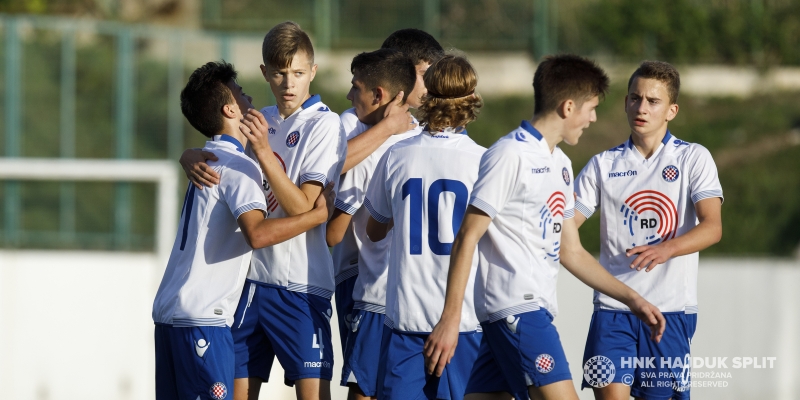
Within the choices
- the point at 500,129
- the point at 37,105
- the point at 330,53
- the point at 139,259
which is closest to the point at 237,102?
the point at 139,259

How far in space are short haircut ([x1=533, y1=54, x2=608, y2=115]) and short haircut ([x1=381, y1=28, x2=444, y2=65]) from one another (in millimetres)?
1028

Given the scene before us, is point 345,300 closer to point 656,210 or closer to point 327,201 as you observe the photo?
point 327,201

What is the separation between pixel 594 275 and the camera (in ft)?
13.2

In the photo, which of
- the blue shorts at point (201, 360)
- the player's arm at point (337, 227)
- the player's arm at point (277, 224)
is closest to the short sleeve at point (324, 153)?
the player's arm at point (277, 224)

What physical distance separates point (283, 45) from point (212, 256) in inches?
40.0

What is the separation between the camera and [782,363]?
6.97 metres

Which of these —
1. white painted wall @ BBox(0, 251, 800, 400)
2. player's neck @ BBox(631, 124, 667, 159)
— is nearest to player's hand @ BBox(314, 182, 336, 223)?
player's neck @ BBox(631, 124, 667, 159)

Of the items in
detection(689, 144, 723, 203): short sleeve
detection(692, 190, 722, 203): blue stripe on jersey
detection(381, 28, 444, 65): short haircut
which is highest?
detection(381, 28, 444, 65): short haircut

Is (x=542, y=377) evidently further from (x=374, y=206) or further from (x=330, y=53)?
(x=330, y=53)

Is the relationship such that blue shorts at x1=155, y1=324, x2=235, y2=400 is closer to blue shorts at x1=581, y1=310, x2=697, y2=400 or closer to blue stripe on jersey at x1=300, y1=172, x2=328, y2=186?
blue stripe on jersey at x1=300, y1=172, x2=328, y2=186

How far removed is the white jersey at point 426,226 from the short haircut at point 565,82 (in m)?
0.40

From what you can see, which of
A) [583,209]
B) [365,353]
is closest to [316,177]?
[365,353]

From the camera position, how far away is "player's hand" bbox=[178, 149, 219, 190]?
3.88m

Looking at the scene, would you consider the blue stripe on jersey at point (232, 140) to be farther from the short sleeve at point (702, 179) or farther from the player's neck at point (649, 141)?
the short sleeve at point (702, 179)
